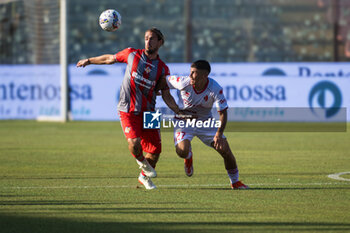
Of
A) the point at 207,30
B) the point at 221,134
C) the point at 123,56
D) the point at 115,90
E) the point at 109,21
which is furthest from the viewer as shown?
the point at 207,30

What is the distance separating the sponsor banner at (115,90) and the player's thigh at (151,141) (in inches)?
551

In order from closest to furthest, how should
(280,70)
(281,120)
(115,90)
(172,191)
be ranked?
(172,191) → (281,120) → (280,70) → (115,90)

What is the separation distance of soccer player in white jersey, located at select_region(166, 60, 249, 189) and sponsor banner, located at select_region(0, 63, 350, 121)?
545 inches

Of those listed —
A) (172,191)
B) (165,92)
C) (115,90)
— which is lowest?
(115,90)

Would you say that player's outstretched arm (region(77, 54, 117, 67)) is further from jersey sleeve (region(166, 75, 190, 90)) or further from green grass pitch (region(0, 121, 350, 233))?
green grass pitch (region(0, 121, 350, 233))

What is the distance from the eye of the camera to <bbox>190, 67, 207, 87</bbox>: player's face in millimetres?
9000

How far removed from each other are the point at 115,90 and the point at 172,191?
16.1 metres

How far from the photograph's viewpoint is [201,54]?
101ft

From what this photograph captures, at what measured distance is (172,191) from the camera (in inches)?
350

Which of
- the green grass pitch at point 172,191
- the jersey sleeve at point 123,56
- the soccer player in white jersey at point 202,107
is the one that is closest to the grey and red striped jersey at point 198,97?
the soccer player in white jersey at point 202,107

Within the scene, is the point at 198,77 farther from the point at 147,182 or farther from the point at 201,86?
the point at 147,182

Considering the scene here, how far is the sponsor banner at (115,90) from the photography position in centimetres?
2309

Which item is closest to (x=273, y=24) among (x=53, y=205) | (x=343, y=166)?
(x=343, y=166)

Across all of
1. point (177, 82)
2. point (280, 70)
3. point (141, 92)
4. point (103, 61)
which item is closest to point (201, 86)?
point (177, 82)
